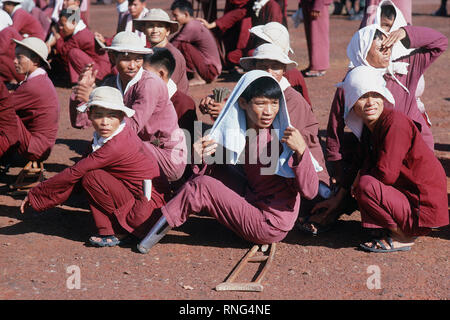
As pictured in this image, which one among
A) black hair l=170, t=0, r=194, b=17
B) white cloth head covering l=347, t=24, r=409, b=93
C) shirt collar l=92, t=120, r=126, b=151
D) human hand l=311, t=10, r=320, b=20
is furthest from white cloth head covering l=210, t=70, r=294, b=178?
human hand l=311, t=10, r=320, b=20

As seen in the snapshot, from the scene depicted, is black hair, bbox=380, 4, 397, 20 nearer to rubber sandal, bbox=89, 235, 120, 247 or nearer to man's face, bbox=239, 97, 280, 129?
man's face, bbox=239, 97, 280, 129

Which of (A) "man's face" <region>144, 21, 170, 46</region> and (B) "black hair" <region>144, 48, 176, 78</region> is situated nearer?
(B) "black hair" <region>144, 48, 176, 78</region>

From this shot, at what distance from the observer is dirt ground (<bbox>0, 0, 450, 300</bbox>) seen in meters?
4.08

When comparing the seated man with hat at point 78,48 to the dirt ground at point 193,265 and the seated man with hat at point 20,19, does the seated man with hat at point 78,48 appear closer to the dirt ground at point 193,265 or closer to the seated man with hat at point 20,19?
A: the seated man with hat at point 20,19

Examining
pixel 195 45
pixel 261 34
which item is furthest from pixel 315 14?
pixel 261 34

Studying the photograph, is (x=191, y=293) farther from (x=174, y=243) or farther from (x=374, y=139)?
(x=374, y=139)

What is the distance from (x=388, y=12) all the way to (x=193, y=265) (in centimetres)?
288

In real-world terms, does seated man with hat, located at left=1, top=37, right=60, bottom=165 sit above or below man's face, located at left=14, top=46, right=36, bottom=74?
below

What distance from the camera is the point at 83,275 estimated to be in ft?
14.2

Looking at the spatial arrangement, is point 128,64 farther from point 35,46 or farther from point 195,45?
point 195,45

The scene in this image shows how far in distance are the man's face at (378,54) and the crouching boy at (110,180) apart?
1860 millimetres

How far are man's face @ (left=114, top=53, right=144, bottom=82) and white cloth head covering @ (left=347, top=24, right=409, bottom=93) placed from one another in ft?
5.32

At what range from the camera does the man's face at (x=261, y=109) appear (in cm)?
447

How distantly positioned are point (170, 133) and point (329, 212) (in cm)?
142
